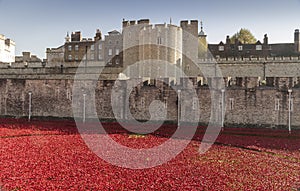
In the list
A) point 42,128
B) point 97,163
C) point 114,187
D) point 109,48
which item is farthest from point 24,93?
point 109,48

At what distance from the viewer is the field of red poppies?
11.1m

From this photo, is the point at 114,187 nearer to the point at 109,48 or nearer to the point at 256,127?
the point at 256,127

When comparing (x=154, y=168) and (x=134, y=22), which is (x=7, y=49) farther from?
(x=154, y=168)

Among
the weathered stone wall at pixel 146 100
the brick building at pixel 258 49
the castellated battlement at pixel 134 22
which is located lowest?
the weathered stone wall at pixel 146 100

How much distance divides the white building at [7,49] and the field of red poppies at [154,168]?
136ft

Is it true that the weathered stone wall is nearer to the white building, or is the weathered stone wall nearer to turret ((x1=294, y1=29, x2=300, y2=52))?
turret ((x1=294, y1=29, x2=300, y2=52))

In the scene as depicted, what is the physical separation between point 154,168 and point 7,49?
55646 mm

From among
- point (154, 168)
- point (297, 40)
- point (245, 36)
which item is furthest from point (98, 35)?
point (154, 168)

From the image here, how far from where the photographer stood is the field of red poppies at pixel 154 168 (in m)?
11.1

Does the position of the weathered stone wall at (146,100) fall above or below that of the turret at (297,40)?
below

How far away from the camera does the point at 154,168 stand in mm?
13281

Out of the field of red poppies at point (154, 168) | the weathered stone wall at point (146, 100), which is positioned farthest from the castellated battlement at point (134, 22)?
the field of red poppies at point (154, 168)

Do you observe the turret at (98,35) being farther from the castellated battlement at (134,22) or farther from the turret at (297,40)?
the turret at (297,40)

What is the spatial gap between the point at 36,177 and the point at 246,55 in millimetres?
43688
